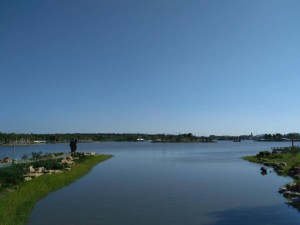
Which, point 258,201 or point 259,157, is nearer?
point 258,201

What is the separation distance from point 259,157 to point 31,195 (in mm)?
53700

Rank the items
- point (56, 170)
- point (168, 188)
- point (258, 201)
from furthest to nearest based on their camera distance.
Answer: point (56, 170) < point (168, 188) < point (258, 201)

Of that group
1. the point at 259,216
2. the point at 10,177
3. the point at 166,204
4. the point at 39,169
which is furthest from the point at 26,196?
the point at 259,216

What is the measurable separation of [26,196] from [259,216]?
1573 cm

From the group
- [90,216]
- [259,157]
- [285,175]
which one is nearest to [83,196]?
[90,216]

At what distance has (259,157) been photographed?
Answer: 71.4 m

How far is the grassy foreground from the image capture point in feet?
65.8

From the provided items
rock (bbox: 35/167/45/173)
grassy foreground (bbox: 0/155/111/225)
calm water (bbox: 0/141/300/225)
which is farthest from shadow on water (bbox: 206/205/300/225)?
rock (bbox: 35/167/45/173)

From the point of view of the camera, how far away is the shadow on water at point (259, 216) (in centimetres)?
1995

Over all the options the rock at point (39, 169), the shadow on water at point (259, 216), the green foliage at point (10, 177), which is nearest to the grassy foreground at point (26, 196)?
the green foliage at point (10, 177)

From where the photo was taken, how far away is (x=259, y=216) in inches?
846

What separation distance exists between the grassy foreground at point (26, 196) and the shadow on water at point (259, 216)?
35.6 ft

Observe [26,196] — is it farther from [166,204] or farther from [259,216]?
[259,216]

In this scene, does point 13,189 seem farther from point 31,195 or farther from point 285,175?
point 285,175
